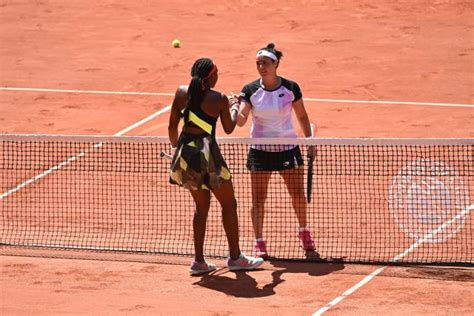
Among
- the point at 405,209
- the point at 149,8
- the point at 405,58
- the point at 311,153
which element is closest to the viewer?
the point at 311,153

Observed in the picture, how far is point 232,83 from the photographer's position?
64.7 ft

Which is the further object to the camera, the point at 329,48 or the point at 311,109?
the point at 329,48

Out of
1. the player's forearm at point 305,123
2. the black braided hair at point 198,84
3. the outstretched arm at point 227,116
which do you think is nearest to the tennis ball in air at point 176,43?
the player's forearm at point 305,123

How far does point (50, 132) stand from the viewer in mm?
17656

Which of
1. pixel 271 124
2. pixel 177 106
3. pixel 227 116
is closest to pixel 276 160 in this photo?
pixel 271 124

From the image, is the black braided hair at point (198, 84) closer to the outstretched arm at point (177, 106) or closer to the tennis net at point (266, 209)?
the outstretched arm at point (177, 106)

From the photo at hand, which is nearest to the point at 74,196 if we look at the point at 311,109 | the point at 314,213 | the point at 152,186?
the point at 152,186

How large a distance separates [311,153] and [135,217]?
9.69 feet

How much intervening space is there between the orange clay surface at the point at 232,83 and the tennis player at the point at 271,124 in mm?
772

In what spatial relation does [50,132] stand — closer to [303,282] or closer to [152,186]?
[152,186]

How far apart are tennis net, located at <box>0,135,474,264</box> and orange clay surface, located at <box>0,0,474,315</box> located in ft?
3.03

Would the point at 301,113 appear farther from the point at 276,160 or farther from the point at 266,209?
the point at 266,209

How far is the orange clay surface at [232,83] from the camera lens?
10.4 metres

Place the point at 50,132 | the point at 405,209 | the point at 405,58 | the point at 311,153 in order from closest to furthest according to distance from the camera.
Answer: the point at 311,153, the point at 405,209, the point at 50,132, the point at 405,58
